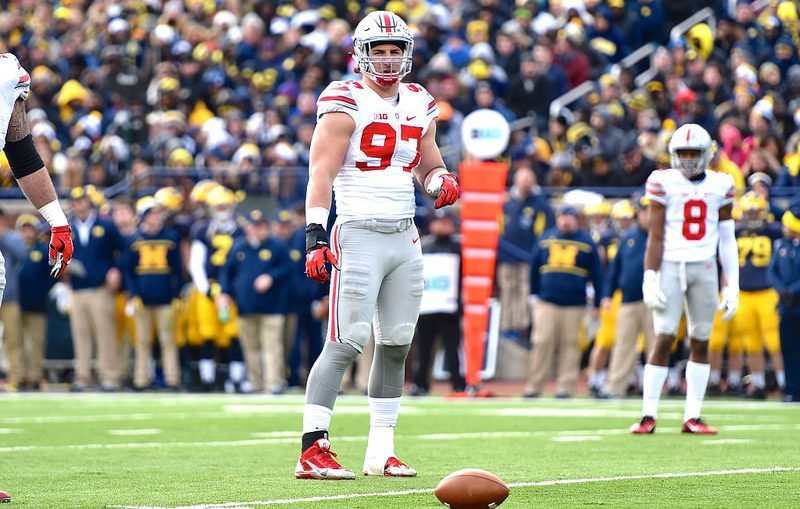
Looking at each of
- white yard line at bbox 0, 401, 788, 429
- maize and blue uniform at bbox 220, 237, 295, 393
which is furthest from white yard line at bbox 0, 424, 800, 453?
maize and blue uniform at bbox 220, 237, 295, 393

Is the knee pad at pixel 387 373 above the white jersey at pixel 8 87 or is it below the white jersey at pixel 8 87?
below

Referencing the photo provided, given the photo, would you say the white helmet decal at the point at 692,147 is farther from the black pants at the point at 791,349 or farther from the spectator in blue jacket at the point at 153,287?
the spectator in blue jacket at the point at 153,287

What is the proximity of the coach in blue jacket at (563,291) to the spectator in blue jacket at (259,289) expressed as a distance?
8.70 ft

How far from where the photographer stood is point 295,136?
1916 cm

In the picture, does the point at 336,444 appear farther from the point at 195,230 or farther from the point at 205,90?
the point at 205,90

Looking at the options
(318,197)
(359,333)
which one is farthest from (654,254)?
(318,197)

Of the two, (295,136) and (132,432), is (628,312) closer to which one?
(295,136)

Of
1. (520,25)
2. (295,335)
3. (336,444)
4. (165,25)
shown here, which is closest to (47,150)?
(165,25)

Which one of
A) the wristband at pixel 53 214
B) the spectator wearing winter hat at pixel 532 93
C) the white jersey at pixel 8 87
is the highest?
the spectator wearing winter hat at pixel 532 93

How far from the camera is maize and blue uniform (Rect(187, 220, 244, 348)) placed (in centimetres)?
1669

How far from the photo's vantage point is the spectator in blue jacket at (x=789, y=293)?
13.7 metres

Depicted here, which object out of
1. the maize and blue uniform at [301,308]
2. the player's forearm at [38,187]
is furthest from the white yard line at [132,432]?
the maize and blue uniform at [301,308]

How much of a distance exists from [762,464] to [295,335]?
9.80m

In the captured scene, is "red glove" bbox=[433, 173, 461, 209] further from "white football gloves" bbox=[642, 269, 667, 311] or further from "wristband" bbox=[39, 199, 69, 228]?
"white football gloves" bbox=[642, 269, 667, 311]
